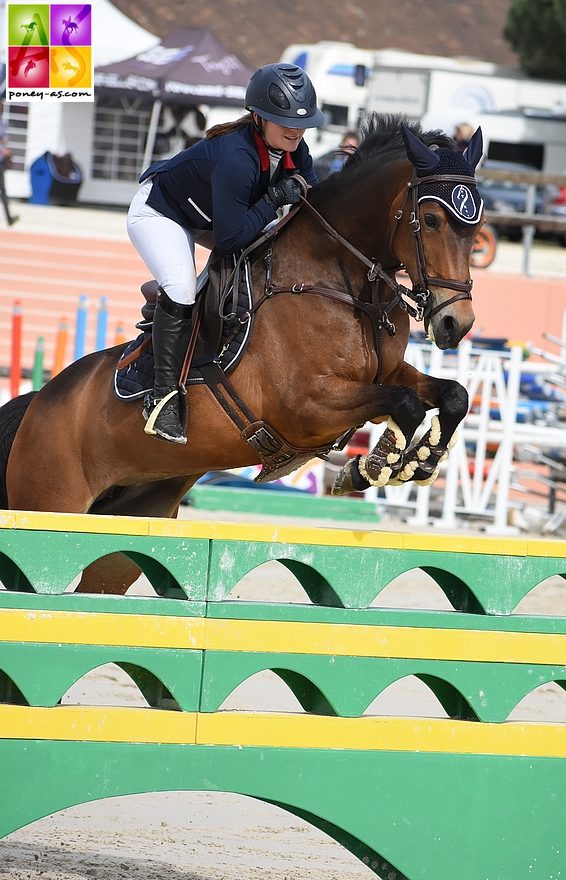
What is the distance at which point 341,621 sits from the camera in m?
3.00

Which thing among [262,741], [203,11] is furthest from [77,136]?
[262,741]

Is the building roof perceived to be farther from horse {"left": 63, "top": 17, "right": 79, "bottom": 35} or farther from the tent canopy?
horse {"left": 63, "top": 17, "right": 79, "bottom": 35}

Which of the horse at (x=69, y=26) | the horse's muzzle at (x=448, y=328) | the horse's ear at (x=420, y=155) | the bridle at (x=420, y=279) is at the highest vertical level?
the horse at (x=69, y=26)

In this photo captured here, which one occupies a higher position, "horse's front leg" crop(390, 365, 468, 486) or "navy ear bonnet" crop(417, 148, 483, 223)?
"navy ear bonnet" crop(417, 148, 483, 223)

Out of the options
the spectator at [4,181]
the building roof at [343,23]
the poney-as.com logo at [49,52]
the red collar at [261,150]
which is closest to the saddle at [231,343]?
the red collar at [261,150]

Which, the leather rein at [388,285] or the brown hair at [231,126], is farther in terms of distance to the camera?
the brown hair at [231,126]

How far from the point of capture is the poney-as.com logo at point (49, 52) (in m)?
4.30

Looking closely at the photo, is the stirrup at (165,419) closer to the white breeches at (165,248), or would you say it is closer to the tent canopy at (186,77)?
the white breeches at (165,248)

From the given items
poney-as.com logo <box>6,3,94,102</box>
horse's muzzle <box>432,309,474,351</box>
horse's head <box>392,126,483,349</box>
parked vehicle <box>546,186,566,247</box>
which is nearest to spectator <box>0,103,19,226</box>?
parked vehicle <box>546,186,566,247</box>

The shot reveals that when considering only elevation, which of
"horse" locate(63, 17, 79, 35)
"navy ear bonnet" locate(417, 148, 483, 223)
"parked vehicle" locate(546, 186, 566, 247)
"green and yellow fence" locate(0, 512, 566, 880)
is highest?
"horse" locate(63, 17, 79, 35)

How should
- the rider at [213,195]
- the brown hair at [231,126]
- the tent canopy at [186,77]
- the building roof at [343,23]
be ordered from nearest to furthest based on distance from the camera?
the rider at [213,195], the brown hair at [231,126], the tent canopy at [186,77], the building roof at [343,23]

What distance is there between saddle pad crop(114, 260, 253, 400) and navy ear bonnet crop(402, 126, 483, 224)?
66 centimetres

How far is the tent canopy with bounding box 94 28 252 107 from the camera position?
67.6 ft

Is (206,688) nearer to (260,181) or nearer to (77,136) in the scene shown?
(260,181)
